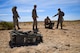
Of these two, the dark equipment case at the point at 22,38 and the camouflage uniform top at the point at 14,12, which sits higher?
the camouflage uniform top at the point at 14,12

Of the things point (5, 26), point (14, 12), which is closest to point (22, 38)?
point (14, 12)

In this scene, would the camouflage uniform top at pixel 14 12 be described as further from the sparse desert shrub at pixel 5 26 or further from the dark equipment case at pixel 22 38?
the dark equipment case at pixel 22 38

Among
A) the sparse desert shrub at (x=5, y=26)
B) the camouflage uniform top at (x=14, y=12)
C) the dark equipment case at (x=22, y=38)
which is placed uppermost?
the camouflage uniform top at (x=14, y=12)

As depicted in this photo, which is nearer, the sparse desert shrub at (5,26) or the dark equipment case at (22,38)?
the dark equipment case at (22,38)

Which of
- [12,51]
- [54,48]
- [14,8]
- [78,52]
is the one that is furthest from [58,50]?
[14,8]

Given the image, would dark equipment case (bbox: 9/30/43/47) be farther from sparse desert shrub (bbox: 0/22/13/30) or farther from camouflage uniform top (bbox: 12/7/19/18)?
sparse desert shrub (bbox: 0/22/13/30)

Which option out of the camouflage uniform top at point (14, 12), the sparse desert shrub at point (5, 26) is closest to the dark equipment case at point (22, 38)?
the camouflage uniform top at point (14, 12)

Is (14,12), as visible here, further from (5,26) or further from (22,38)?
(22,38)

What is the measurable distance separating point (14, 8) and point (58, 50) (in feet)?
24.3

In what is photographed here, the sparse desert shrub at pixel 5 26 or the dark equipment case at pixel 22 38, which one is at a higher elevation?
the sparse desert shrub at pixel 5 26

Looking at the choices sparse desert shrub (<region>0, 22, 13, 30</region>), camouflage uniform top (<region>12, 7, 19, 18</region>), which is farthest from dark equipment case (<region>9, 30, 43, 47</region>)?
sparse desert shrub (<region>0, 22, 13, 30</region>)

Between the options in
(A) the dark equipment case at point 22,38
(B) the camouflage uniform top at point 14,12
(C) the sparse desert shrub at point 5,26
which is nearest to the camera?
(A) the dark equipment case at point 22,38

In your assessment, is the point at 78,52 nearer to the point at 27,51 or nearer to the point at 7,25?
the point at 27,51

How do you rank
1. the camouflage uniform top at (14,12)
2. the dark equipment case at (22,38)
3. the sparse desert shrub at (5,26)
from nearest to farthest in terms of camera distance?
the dark equipment case at (22,38), the camouflage uniform top at (14,12), the sparse desert shrub at (5,26)
